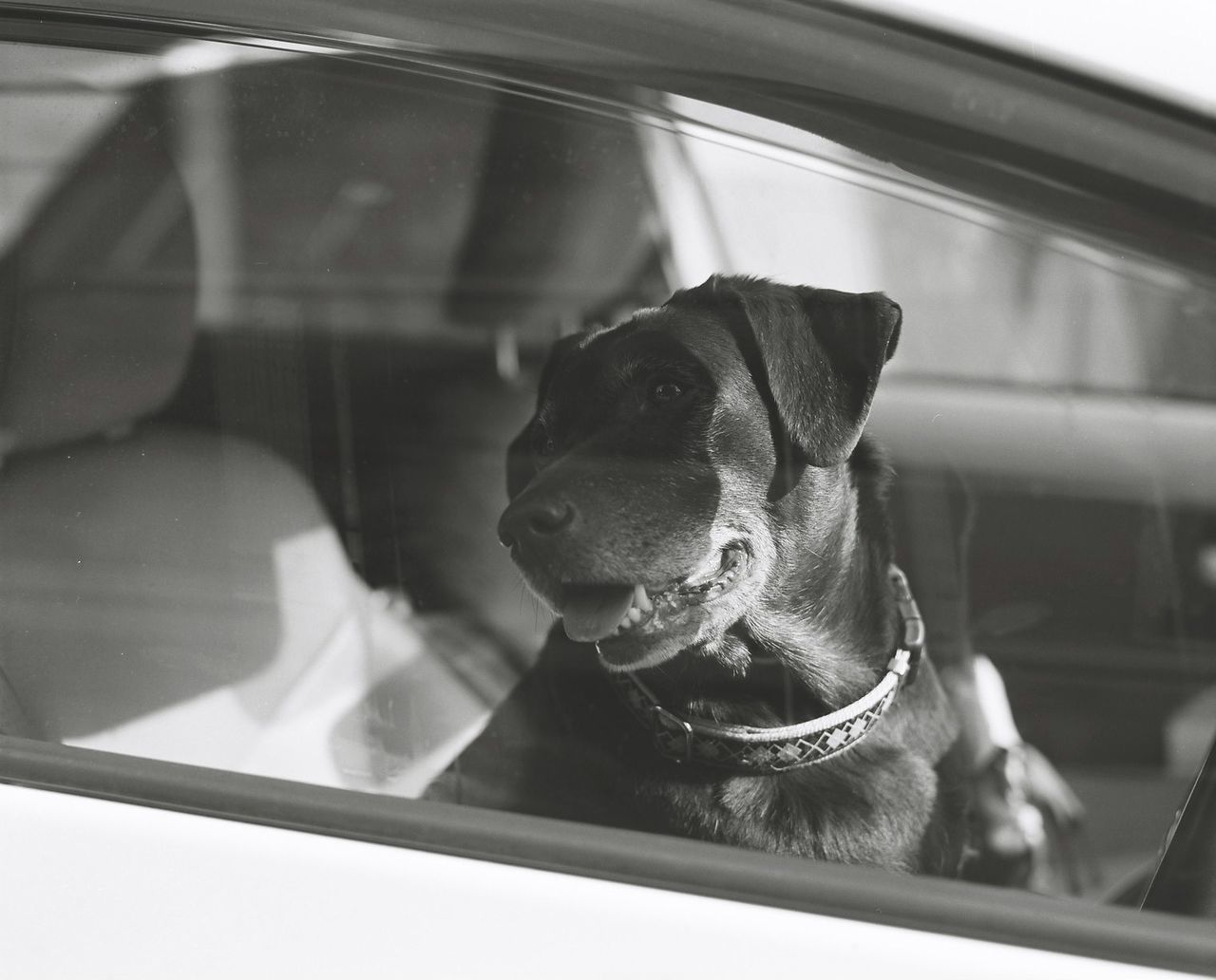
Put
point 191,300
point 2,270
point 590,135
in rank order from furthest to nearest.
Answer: point 191,300 → point 2,270 → point 590,135

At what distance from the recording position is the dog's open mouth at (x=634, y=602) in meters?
1.35

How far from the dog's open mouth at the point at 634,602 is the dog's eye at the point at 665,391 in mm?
190

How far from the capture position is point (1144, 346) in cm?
134

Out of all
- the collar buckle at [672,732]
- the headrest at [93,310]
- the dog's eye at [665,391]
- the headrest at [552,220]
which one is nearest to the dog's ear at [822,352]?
the dog's eye at [665,391]

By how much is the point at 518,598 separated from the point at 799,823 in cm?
47

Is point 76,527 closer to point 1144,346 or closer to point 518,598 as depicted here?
point 518,598

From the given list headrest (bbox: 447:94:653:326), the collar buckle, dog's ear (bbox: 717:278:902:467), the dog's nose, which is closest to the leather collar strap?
the collar buckle

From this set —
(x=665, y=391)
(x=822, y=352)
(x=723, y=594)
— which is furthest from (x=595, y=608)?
(x=822, y=352)

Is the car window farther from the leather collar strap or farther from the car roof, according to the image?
the car roof

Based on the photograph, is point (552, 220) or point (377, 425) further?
point (552, 220)

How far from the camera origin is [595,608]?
4.51 ft

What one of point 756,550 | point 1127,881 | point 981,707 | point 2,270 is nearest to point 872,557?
point 756,550

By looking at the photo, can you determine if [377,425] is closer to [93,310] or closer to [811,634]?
[93,310]

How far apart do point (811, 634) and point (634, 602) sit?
270 millimetres
